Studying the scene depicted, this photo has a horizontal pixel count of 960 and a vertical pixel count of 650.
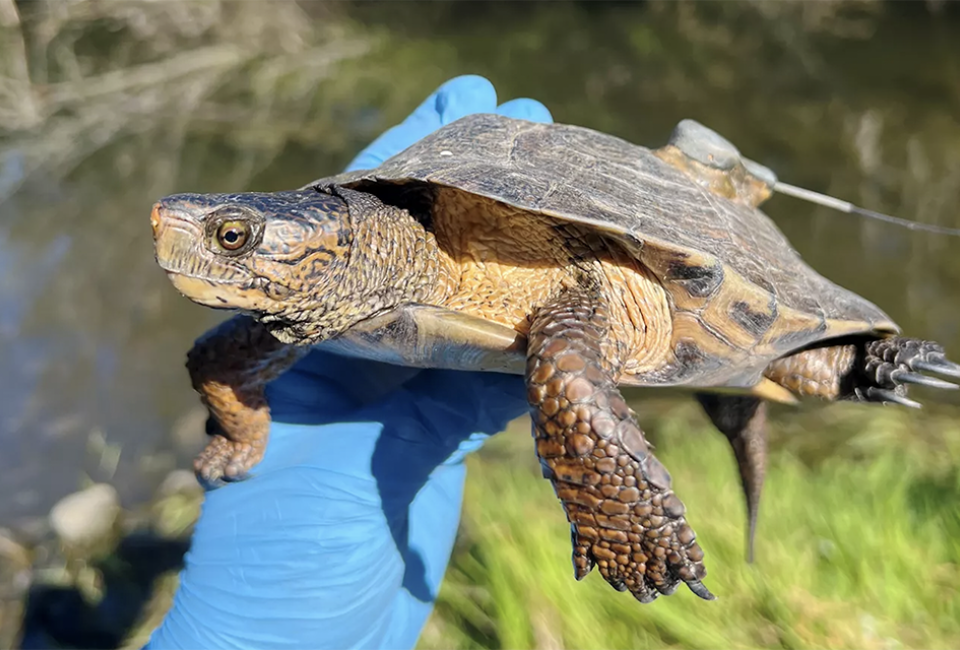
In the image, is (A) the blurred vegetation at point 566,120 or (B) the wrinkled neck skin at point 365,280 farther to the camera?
(A) the blurred vegetation at point 566,120

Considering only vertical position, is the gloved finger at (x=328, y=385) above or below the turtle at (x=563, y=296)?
below

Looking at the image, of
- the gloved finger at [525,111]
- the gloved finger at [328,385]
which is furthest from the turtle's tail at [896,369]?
the gloved finger at [525,111]

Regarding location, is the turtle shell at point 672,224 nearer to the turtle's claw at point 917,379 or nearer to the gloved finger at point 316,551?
the turtle's claw at point 917,379

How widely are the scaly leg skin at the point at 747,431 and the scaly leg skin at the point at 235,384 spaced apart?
4.70 ft

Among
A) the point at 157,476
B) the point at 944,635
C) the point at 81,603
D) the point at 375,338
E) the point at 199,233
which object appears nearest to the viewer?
the point at 199,233

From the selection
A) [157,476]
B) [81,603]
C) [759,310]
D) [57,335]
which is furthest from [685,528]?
[57,335]

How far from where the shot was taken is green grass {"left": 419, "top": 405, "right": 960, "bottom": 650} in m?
2.17

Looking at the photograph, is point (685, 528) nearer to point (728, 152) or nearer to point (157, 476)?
point (728, 152)

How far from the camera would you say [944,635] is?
218cm

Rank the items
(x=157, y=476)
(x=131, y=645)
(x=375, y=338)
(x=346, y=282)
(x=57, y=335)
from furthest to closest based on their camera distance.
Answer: (x=57, y=335) → (x=157, y=476) → (x=131, y=645) → (x=375, y=338) → (x=346, y=282)

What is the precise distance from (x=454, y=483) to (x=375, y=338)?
1.05 metres

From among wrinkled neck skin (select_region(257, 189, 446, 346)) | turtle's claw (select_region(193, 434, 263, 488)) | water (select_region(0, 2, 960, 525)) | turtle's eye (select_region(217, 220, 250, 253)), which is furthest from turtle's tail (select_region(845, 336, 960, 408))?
water (select_region(0, 2, 960, 525))

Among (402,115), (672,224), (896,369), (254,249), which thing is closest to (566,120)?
(402,115)

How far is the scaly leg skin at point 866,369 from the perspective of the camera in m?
1.75
